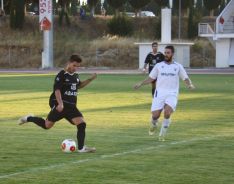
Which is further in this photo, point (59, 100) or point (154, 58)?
point (154, 58)

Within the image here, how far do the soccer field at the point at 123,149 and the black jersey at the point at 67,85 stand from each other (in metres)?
1.00

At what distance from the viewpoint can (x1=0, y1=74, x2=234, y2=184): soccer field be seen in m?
11.1

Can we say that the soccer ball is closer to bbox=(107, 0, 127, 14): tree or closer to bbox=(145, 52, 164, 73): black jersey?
bbox=(145, 52, 164, 73): black jersey

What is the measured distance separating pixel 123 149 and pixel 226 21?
204 feet

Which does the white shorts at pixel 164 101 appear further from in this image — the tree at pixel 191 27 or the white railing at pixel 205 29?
the tree at pixel 191 27

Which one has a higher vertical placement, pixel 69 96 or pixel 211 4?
pixel 211 4

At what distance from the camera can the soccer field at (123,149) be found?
436 inches

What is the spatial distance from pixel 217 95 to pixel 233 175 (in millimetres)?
20144

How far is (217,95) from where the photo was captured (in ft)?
102

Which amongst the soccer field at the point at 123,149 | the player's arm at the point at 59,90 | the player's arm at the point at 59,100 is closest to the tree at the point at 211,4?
the soccer field at the point at 123,149

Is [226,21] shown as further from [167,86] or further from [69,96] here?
[69,96]

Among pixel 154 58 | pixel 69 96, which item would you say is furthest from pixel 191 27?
pixel 69 96

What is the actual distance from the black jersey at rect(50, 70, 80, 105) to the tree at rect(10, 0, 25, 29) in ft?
235

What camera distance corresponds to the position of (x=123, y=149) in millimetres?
14102
